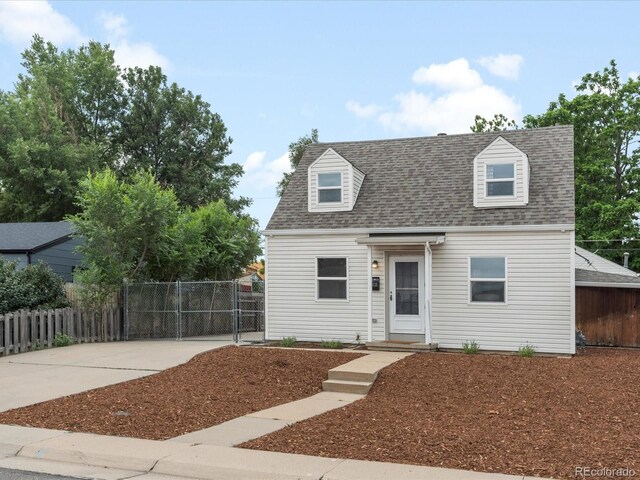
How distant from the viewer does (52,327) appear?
17250mm

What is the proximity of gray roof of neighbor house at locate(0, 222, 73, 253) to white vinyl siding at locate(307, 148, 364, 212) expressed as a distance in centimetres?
948

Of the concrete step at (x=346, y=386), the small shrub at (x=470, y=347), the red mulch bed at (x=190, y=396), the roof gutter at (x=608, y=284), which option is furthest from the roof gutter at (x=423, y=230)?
the concrete step at (x=346, y=386)

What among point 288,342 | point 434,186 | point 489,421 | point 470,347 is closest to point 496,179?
point 434,186

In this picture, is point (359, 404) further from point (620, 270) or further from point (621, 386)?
point (620, 270)

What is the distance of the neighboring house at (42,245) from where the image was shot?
22312 mm

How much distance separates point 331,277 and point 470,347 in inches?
159

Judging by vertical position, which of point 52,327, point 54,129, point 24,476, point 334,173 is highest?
point 54,129

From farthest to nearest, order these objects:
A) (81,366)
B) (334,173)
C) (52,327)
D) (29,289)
→ 1. (334,173)
2. (29,289)
3. (52,327)
4. (81,366)

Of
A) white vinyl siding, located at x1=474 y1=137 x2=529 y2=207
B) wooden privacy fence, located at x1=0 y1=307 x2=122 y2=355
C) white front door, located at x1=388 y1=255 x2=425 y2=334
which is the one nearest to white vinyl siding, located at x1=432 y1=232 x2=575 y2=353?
white front door, located at x1=388 y1=255 x2=425 y2=334

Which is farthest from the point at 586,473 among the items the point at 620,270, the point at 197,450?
the point at 620,270

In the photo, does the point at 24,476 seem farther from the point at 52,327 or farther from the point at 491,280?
the point at 491,280

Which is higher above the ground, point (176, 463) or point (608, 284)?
point (608, 284)

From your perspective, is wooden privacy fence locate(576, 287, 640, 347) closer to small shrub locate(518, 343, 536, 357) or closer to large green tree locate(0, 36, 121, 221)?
small shrub locate(518, 343, 536, 357)

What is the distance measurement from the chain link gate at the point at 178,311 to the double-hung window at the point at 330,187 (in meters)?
3.55
